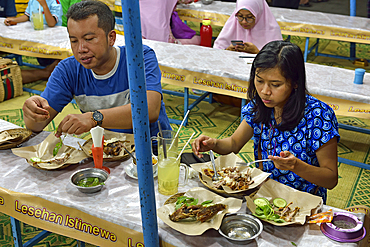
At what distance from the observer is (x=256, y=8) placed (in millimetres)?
3678

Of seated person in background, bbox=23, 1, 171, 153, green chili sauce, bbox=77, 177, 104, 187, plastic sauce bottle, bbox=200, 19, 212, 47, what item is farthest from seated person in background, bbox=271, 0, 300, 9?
green chili sauce, bbox=77, 177, 104, 187

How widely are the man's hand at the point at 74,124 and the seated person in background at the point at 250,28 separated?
7.67ft

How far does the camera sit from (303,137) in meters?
1.73

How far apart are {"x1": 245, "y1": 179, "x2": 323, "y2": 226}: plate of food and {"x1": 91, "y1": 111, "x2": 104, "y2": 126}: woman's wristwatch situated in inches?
36.1

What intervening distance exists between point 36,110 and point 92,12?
0.60 metres

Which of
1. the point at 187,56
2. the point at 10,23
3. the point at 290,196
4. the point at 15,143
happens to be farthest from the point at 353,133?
the point at 10,23

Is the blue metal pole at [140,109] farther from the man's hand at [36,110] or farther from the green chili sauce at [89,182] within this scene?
the man's hand at [36,110]

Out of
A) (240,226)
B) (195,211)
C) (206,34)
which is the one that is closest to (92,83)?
(195,211)

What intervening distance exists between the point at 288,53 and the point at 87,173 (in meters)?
1.06

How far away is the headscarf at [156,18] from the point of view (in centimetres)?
426

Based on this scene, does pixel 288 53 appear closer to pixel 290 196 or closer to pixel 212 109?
pixel 290 196

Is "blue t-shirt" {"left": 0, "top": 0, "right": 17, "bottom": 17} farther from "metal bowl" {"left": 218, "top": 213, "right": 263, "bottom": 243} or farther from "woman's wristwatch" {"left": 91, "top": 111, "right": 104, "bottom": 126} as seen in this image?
"metal bowl" {"left": 218, "top": 213, "right": 263, "bottom": 243}

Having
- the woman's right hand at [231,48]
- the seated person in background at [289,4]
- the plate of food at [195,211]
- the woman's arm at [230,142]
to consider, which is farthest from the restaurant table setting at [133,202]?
the seated person in background at [289,4]

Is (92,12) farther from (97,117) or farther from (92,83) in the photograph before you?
(97,117)
